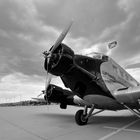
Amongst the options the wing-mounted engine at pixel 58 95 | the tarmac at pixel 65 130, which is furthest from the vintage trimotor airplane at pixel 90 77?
the wing-mounted engine at pixel 58 95

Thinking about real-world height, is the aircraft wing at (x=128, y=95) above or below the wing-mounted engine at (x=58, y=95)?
below

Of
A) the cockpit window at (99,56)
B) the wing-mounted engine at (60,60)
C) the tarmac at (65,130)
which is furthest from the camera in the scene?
the cockpit window at (99,56)

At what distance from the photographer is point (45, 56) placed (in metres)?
5.82

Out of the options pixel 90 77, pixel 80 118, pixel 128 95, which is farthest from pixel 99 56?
pixel 80 118

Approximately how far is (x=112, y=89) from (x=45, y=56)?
3.25 meters

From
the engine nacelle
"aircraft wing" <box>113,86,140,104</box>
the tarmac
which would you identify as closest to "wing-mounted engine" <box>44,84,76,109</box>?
the engine nacelle

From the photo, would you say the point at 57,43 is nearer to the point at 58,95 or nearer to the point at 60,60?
the point at 60,60

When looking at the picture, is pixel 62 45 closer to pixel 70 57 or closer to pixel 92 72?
pixel 70 57

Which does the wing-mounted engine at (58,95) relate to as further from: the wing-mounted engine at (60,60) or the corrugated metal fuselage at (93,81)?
the wing-mounted engine at (60,60)

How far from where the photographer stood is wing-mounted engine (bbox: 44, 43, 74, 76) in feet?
18.5

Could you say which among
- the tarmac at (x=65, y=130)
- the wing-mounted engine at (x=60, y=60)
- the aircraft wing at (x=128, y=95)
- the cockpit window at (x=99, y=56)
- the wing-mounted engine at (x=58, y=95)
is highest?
the cockpit window at (x=99, y=56)

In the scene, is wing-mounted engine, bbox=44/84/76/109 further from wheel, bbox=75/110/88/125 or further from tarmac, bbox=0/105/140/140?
wheel, bbox=75/110/88/125

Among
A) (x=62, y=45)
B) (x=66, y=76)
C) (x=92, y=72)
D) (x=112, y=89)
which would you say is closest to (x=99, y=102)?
(x=112, y=89)

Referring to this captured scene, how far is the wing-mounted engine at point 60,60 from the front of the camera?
5.65m
